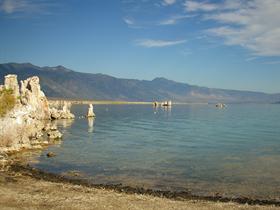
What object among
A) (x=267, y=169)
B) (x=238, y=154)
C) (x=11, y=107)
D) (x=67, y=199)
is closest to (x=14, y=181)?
(x=67, y=199)

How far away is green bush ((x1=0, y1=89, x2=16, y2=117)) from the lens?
185 feet

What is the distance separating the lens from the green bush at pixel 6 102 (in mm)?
56531

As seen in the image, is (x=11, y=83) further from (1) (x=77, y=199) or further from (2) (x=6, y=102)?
(1) (x=77, y=199)

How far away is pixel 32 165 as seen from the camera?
159 ft

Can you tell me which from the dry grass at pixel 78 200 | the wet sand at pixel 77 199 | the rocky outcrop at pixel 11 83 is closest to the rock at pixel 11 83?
the rocky outcrop at pixel 11 83

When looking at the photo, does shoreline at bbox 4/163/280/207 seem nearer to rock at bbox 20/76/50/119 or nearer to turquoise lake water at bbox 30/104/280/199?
turquoise lake water at bbox 30/104/280/199

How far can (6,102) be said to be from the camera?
57469mm

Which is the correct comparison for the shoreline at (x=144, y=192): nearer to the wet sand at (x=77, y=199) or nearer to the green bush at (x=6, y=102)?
the wet sand at (x=77, y=199)

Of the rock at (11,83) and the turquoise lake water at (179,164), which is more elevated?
the rock at (11,83)

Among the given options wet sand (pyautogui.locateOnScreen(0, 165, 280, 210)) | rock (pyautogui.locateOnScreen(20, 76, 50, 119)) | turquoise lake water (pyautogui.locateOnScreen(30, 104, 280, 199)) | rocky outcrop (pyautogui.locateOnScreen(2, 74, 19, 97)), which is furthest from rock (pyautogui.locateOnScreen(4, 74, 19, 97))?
rock (pyautogui.locateOnScreen(20, 76, 50, 119))

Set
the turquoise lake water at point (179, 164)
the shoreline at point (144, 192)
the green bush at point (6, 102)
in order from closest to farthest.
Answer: the shoreline at point (144, 192) < the turquoise lake water at point (179, 164) < the green bush at point (6, 102)

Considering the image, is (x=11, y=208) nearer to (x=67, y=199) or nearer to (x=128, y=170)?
(x=67, y=199)

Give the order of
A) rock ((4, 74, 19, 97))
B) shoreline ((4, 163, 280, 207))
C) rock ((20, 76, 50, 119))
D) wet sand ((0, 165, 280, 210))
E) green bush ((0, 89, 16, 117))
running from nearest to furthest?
wet sand ((0, 165, 280, 210))
shoreline ((4, 163, 280, 207))
green bush ((0, 89, 16, 117))
rock ((4, 74, 19, 97))
rock ((20, 76, 50, 119))

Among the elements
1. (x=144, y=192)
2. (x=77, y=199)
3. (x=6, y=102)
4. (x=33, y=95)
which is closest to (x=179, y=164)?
(x=144, y=192)
